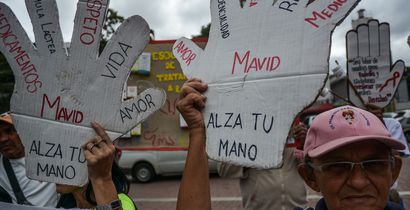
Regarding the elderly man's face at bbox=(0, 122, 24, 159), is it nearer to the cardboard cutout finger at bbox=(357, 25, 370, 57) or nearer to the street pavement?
the cardboard cutout finger at bbox=(357, 25, 370, 57)

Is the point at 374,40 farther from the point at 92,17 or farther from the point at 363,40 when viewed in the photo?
the point at 92,17

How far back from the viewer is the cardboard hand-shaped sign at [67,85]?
4.89 ft

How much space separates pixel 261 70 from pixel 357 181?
49cm

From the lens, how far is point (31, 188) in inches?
94.2

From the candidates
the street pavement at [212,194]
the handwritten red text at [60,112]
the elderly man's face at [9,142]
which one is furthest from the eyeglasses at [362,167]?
Result: the street pavement at [212,194]

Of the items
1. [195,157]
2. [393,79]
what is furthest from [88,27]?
[393,79]

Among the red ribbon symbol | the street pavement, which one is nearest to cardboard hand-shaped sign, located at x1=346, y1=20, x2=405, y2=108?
the red ribbon symbol

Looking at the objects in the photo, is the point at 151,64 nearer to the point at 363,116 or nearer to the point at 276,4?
the point at 276,4

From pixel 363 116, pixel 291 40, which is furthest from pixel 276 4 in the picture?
pixel 363 116

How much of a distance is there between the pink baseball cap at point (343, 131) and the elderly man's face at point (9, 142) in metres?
1.94

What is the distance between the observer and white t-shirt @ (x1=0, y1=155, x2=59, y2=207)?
7.72ft

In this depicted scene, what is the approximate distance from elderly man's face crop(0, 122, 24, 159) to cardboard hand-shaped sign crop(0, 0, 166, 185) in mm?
1063

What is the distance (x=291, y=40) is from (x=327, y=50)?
13cm

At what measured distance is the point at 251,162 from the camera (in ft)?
4.33
